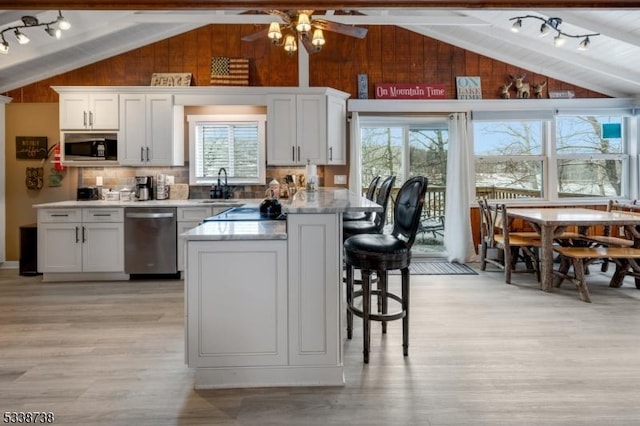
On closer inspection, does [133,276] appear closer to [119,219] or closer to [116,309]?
[119,219]

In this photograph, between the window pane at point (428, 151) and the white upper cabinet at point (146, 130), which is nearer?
the white upper cabinet at point (146, 130)

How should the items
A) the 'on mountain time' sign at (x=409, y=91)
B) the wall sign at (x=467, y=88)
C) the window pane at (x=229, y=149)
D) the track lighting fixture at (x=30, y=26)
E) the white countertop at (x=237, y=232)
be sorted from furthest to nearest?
1. the wall sign at (x=467, y=88)
2. the 'on mountain time' sign at (x=409, y=91)
3. the window pane at (x=229, y=149)
4. the track lighting fixture at (x=30, y=26)
5. the white countertop at (x=237, y=232)

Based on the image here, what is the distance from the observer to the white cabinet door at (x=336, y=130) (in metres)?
5.33

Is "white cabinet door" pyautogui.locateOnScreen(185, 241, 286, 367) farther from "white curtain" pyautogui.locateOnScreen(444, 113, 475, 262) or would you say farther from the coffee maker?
"white curtain" pyautogui.locateOnScreen(444, 113, 475, 262)

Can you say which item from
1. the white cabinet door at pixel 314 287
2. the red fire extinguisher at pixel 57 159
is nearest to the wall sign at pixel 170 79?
the red fire extinguisher at pixel 57 159

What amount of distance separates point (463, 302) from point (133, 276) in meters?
3.79

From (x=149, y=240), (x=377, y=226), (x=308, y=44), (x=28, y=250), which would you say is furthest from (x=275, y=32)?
(x=28, y=250)

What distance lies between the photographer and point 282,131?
529cm

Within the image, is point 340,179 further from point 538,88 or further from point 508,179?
point 538,88

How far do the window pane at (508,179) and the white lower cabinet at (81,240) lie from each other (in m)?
4.92

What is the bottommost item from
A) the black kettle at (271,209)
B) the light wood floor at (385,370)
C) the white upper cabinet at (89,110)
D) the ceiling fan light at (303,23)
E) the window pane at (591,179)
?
the light wood floor at (385,370)

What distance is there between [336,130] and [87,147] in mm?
3184

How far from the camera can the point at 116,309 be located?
3.77m

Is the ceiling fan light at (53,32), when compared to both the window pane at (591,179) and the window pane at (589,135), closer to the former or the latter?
the window pane at (589,135)
